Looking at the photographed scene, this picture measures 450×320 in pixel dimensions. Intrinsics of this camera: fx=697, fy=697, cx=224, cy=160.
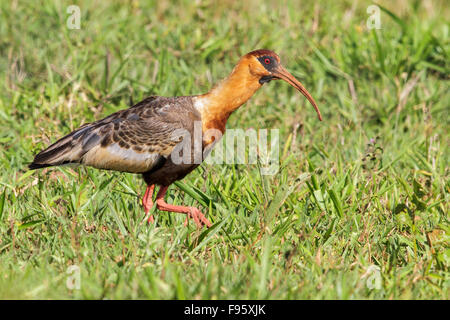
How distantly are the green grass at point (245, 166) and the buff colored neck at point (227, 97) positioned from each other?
1.57 feet

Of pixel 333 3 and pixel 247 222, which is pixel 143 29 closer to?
pixel 333 3

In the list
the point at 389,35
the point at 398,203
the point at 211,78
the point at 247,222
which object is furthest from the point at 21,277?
the point at 389,35

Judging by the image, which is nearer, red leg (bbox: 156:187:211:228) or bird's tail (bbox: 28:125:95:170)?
red leg (bbox: 156:187:211:228)

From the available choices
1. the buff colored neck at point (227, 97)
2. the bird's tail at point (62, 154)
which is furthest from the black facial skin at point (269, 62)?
the bird's tail at point (62, 154)

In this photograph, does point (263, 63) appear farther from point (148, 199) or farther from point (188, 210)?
point (148, 199)

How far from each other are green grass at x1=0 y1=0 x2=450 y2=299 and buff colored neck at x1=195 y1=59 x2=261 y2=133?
0.48 meters

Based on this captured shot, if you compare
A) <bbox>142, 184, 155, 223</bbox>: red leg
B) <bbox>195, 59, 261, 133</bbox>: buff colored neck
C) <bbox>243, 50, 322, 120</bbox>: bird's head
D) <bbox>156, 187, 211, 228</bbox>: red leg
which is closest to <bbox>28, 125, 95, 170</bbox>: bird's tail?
<bbox>142, 184, 155, 223</bbox>: red leg

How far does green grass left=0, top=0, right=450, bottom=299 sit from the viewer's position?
408cm

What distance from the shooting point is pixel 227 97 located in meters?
5.15

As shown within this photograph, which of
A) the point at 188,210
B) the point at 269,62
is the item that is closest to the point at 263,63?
the point at 269,62

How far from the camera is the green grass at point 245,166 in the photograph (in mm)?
4082

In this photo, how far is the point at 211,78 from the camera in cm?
736

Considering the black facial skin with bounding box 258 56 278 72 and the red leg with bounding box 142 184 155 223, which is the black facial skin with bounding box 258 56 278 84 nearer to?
the black facial skin with bounding box 258 56 278 72

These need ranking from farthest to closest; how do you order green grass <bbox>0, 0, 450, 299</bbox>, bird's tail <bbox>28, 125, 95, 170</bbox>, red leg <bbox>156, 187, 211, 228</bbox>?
bird's tail <bbox>28, 125, 95, 170</bbox> → red leg <bbox>156, 187, 211, 228</bbox> → green grass <bbox>0, 0, 450, 299</bbox>
